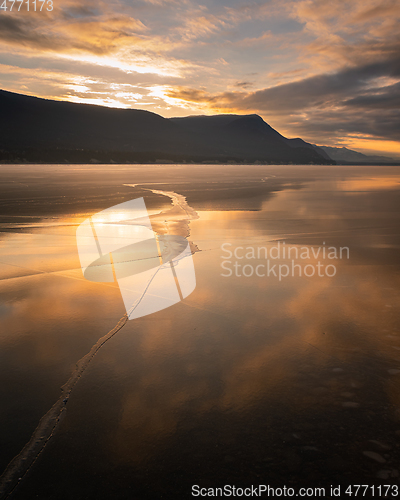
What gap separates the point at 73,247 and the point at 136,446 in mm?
5866

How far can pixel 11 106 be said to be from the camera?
7347 inches

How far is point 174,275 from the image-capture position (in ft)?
17.9

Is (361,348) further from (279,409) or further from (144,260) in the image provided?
(144,260)

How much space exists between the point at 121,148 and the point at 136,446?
20591 cm

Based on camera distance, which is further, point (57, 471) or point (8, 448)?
point (8, 448)

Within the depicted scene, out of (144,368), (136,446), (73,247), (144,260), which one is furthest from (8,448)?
(73,247)

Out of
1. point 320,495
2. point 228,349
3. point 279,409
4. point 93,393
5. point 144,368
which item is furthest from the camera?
point 228,349

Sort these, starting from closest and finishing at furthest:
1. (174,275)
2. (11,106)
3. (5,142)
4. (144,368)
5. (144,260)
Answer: (144,368)
(174,275)
(144,260)
(5,142)
(11,106)

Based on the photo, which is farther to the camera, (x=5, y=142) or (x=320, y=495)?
(x=5, y=142)

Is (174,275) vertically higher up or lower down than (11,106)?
lower down

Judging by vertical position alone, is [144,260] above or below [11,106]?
below

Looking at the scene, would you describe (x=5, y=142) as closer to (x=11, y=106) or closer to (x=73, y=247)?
(x=11, y=106)

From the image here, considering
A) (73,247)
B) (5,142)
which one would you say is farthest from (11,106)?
(73,247)

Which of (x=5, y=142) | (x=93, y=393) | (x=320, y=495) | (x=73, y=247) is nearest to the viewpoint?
(x=320, y=495)
